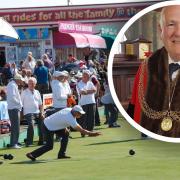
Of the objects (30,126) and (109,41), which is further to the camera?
(30,126)

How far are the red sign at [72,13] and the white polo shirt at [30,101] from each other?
10991 millimetres

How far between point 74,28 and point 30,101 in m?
10.9

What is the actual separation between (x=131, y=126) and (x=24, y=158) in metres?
9.62

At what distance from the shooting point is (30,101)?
1295 centimetres

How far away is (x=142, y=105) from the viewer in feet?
5.58

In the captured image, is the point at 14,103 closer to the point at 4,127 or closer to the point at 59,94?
the point at 59,94

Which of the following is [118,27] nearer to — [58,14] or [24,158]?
[58,14]

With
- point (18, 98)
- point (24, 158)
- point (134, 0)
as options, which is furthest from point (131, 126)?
point (18, 98)

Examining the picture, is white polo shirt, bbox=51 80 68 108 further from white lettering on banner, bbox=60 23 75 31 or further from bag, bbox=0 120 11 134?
white lettering on banner, bbox=60 23 75 31

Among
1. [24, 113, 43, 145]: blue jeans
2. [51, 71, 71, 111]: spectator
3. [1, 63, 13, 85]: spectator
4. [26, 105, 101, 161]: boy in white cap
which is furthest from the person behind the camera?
[1, 63, 13, 85]: spectator

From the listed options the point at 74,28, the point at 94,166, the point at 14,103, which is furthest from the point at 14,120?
the point at 74,28

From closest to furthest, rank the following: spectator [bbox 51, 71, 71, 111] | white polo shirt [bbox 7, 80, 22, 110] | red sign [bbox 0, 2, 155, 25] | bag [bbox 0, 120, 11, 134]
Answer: red sign [bbox 0, 2, 155, 25]
white polo shirt [bbox 7, 80, 22, 110]
spectator [bbox 51, 71, 71, 111]
bag [bbox 0, 120, 11, 134]

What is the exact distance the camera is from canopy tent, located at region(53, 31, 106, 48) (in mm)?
1874

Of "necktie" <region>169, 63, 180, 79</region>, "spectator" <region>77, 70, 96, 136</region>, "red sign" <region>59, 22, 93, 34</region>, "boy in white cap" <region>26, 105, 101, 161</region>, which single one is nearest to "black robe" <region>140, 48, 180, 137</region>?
"necktie" <region>169, 63, 180, 79</region>
